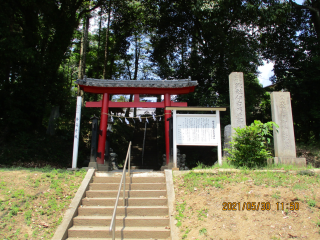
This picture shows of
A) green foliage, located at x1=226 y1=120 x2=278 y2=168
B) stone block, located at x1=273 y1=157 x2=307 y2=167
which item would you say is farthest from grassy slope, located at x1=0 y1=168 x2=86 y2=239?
stone block, located at x1=273 y1=157 x2=307 y2=167

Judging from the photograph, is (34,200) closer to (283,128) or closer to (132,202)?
(132,202)

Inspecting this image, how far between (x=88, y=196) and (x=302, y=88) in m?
13.7

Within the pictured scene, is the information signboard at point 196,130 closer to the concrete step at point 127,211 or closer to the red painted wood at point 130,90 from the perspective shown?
the red painted wood at point 130,90

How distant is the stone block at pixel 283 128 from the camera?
743cm

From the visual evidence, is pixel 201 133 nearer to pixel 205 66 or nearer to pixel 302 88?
pixel 205 66

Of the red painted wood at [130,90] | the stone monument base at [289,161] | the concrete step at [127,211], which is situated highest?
the red painted wood at [130,90]

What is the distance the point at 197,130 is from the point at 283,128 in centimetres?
275

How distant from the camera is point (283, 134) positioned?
7.52 m

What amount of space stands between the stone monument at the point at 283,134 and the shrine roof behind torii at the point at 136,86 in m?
3.49

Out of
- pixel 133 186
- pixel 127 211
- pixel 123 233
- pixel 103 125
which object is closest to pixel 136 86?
pixel 103 125

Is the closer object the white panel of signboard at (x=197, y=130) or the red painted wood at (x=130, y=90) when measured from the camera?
the white panel of signboard at (x=197, y=130)

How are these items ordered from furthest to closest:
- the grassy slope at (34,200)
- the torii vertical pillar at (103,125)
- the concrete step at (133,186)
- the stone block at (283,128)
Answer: the torii vertical pillar at (103,125)
the stone block at (283,128)
the concrete step at (133,186)
the grassy slope at (34,200)

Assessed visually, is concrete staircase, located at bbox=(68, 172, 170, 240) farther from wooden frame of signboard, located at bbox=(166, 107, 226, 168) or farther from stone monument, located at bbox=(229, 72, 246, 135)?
stone monument, located at bbox=(229, 72, 246, 135)


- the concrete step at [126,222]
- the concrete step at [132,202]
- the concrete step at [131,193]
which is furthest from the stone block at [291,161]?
the concrete step at [126,222]
